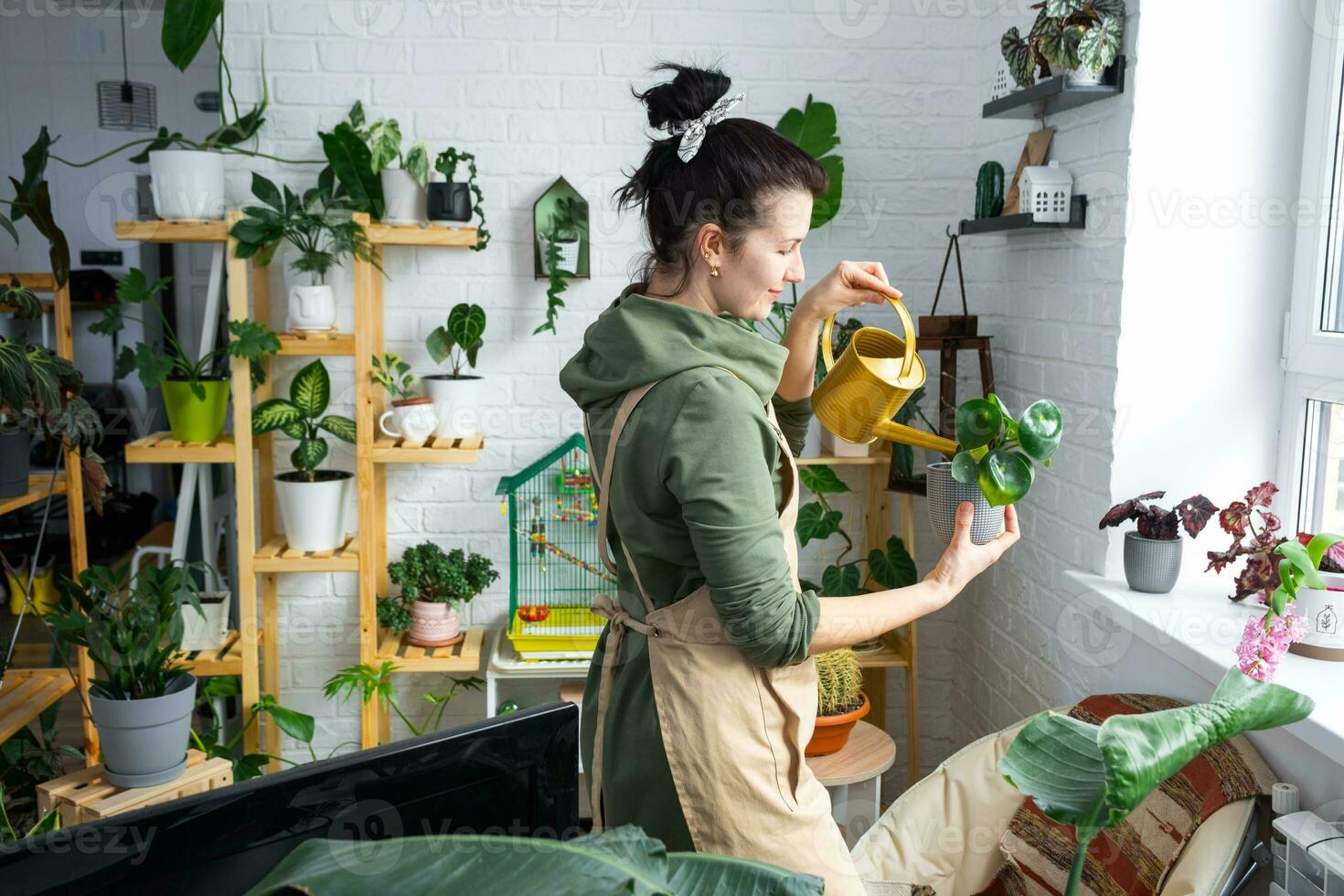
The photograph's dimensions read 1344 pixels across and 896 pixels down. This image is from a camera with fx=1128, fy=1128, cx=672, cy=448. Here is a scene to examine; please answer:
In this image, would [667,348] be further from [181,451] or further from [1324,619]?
[181,451]

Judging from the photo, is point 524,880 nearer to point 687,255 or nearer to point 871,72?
point 687,255

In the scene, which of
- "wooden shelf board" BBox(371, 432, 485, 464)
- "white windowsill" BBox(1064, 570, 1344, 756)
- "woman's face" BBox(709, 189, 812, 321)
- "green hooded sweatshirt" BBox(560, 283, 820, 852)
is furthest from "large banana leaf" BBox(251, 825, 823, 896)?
"wooden shelf board" BBox(371, 432, 485, 464)

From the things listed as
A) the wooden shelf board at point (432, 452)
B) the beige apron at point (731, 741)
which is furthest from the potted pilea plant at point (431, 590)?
the beige apron at point (731, 741)

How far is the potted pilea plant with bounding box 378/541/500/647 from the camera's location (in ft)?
9.01

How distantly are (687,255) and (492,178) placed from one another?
1584 mm

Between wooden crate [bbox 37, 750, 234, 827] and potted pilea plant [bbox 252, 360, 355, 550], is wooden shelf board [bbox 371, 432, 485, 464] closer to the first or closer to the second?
potted pilea plant [bbox 252, 360, 355, 550]

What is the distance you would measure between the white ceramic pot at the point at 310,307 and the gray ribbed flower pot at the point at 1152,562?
70.9 inches

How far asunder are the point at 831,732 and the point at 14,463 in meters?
1.86

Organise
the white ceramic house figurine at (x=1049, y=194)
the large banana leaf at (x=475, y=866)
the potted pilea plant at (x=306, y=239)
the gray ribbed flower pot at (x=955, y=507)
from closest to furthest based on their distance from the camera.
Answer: the large banana leaf at (x=475, y=866) < the gray ribbed flower pot at (x=955, y=507) < the white ceramic house figurine at (x=1049, y=194) < the potted pilea plant at (x=306, y=239)

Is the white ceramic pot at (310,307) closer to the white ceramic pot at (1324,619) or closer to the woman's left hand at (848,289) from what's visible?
the woman's left hand at (848,289)

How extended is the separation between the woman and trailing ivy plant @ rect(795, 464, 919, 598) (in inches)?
53.7

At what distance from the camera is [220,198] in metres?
2.59

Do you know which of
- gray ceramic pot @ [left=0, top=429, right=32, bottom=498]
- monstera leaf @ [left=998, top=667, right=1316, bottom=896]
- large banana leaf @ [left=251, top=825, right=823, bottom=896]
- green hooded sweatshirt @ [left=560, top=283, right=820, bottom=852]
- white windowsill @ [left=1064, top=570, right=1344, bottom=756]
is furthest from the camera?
gray ceramic pot @ [left=0, top=429, right=32, bottom=498]

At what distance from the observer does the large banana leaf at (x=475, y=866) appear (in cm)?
54
